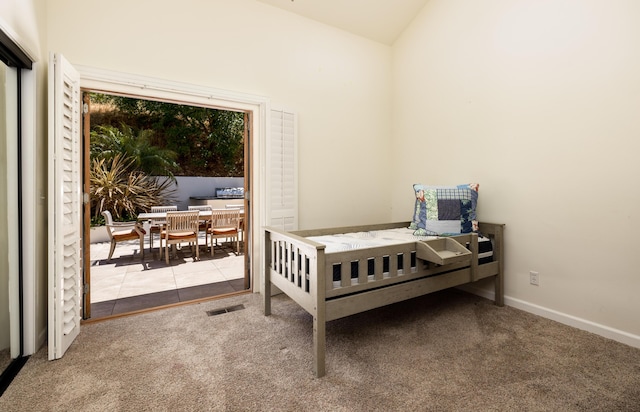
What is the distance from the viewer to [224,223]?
4.82 m

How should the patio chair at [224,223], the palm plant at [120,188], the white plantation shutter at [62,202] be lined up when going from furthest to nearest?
the palm plant at [120,188]
the patio chair at [224,223]
the white plantation shutter at [62,202]

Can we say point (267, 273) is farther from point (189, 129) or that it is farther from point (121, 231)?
point (189, 129)

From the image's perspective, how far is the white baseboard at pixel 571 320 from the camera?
202 cm

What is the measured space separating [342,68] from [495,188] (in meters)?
2.05

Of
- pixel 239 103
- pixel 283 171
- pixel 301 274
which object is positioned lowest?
pixel 301 274

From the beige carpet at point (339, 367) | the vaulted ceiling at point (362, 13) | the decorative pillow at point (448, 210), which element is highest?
the vaulted ceiling at point (362, 13)

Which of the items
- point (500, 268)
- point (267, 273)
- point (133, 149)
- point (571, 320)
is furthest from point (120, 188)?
point (571, 320)

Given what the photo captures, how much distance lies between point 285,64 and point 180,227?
2801mm

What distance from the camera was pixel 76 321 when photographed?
2105 mm

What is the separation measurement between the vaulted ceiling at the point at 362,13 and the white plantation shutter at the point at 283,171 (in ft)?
3.54

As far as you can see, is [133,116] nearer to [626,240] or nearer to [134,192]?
[134,192]

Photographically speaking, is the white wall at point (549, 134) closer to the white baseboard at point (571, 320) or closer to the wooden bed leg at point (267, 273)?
the white baseboard at point (571, 320)

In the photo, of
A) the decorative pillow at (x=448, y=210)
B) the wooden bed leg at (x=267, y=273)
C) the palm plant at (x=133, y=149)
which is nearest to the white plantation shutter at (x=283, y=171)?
the wooden bed leg at (x=267, y=273)

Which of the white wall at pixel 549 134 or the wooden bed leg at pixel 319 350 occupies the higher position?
the white wall at pixel 549 134
